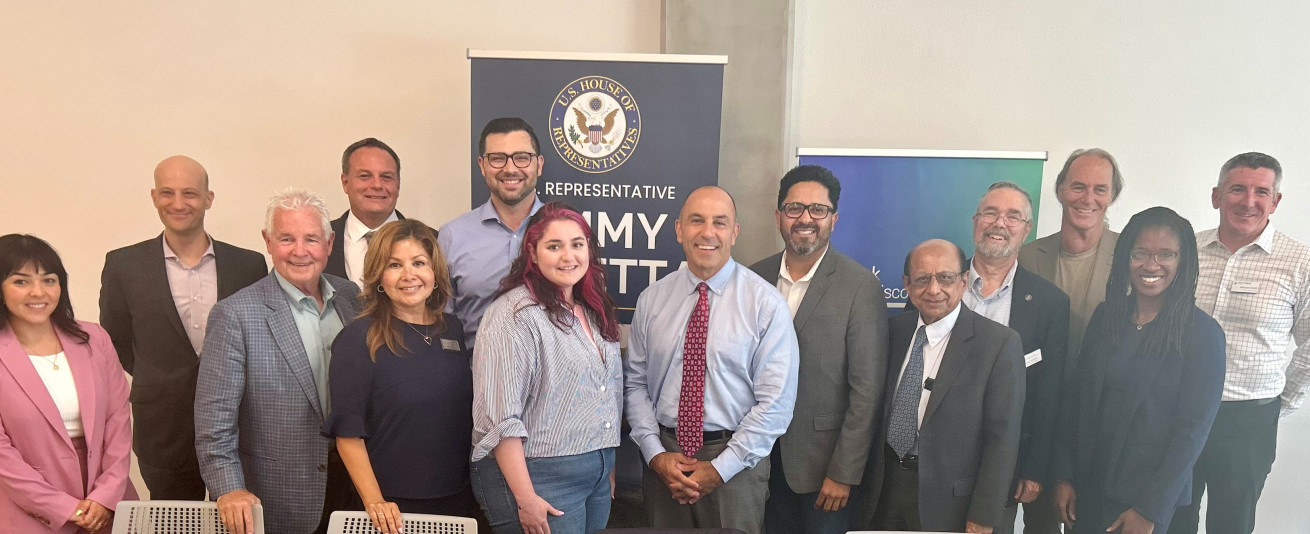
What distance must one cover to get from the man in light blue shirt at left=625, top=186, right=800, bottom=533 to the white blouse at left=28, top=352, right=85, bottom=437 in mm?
2030

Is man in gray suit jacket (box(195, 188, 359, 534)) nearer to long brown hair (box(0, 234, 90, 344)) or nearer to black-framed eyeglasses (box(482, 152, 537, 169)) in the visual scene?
long brown hair (box(0, 234, 90, 344))

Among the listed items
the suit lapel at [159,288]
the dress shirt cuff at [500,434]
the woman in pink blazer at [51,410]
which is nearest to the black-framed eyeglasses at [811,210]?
the dress shirt cuff at [500,434]

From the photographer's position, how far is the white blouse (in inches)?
110

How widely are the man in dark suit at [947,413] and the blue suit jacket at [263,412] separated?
222cm

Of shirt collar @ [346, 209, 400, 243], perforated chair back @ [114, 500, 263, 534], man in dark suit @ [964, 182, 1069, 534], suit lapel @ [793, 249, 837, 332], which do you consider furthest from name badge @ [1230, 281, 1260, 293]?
perforated chair back @ [114, 500, 263, 534]

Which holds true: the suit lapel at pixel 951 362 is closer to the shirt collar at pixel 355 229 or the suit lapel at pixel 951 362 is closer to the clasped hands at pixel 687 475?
the clasped hands at pixel 687 475

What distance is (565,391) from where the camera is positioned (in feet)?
8.70

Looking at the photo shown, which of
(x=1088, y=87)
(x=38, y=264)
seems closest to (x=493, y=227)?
(x=38, y=264)

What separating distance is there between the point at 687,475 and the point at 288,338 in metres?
1.55

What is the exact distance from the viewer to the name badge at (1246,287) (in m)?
3.30

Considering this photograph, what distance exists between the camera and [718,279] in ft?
9.72

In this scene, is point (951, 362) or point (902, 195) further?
point (902, 195)

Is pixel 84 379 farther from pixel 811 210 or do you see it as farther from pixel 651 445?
pixel 811 210

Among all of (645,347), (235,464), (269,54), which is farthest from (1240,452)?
(269,54)
